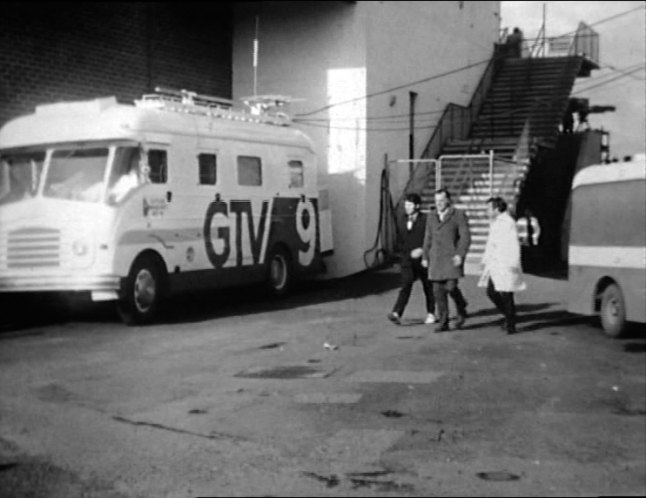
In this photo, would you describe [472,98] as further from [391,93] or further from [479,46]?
[391,93]

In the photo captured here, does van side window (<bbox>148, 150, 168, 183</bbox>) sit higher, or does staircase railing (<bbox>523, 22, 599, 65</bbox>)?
staircase railing (<bbox>523, 22, 599, 65</bbox>)

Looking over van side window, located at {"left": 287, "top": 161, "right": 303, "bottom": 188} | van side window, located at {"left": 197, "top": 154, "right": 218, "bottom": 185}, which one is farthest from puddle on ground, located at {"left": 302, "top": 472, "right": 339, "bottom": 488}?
van side window, located at {"left": 287, "top": 161, "right": 303, "bottom": 188}

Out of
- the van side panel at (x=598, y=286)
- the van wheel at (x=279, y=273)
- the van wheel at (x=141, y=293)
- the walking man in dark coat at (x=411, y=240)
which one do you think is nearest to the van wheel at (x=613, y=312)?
the van side panel at (x=598, y=286)

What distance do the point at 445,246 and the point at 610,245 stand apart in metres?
2.16

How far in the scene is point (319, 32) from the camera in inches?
930

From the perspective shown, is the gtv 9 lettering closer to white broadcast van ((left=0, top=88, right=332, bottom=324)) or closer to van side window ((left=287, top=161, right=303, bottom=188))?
white broadcast van ((left=0, top=88, right=332, bottom=324))

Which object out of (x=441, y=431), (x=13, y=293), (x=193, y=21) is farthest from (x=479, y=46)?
(x=441, y=431)

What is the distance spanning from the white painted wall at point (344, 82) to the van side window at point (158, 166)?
807cm

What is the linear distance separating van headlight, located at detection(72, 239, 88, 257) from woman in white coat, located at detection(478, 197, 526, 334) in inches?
229

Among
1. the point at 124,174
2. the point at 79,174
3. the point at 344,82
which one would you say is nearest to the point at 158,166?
the point at 124,174

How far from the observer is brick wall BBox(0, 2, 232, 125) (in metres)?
17.7

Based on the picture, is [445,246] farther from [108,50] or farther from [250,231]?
[108,50]

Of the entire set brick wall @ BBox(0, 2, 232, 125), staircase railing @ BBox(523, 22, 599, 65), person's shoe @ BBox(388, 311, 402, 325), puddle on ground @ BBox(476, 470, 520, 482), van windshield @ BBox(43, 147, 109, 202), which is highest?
staircase railing @ BBox(523, 22, 599, 65)

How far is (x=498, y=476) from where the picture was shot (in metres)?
6.48
